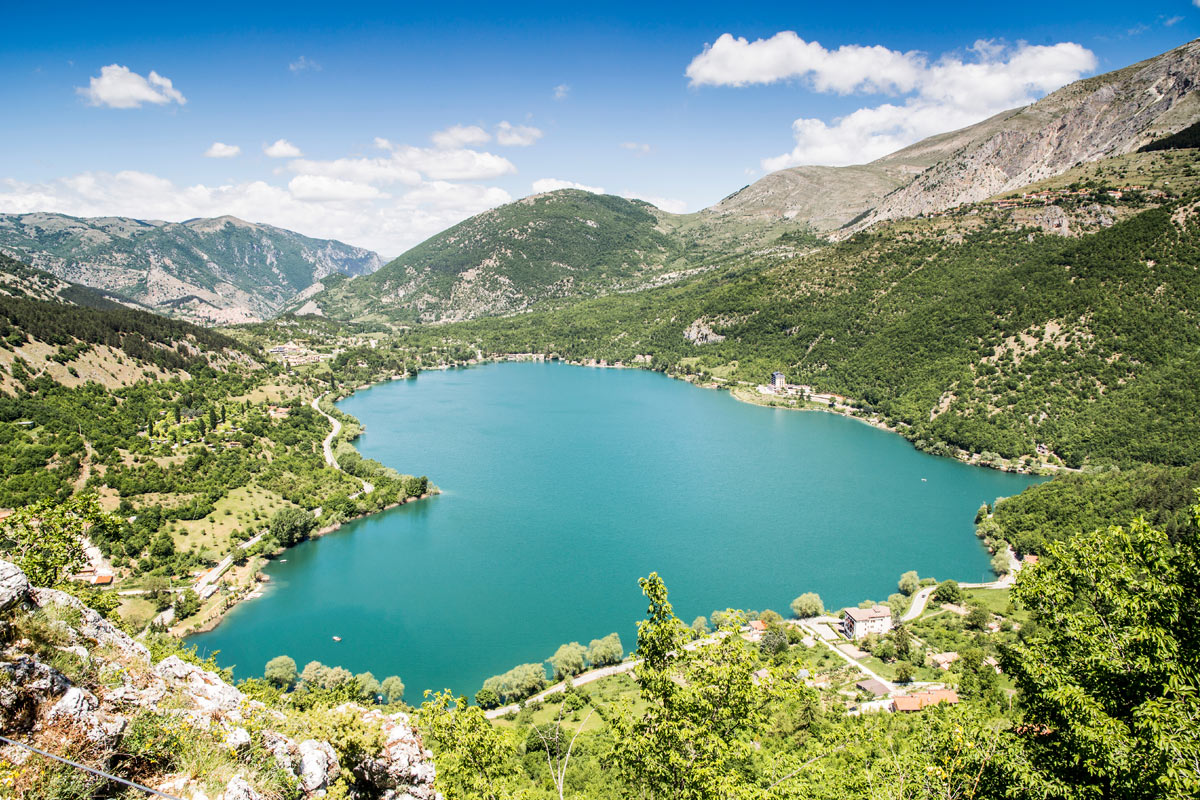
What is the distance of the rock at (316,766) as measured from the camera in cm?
746

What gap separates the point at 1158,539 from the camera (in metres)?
8.64

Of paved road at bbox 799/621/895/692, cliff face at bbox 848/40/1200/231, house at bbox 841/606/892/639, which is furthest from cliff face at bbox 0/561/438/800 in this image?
cliff face at bbox 848/40/1200/231

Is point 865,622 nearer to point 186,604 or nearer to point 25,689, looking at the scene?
point 25,689

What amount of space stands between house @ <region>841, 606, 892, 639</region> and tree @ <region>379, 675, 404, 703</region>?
2421 cm

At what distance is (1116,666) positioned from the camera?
25.1 feet

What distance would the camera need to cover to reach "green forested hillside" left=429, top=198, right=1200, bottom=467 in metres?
60.5

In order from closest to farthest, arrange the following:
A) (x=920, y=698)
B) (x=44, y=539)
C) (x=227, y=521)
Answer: (x=44, y=539), (x=920, y=698), (x=227, y=521)

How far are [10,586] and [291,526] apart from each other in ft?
140

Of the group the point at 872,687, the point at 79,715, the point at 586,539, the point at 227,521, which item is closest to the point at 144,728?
the point at 79,715

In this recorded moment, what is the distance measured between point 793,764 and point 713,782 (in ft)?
11.1

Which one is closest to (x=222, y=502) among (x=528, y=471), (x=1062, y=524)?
(x=528, y=471)

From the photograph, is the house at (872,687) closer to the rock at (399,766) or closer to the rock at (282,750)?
the rock at (399,766)

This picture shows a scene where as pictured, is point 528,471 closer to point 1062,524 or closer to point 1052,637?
point 1062,524

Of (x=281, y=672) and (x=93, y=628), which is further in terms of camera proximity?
(x=281, y=672)
